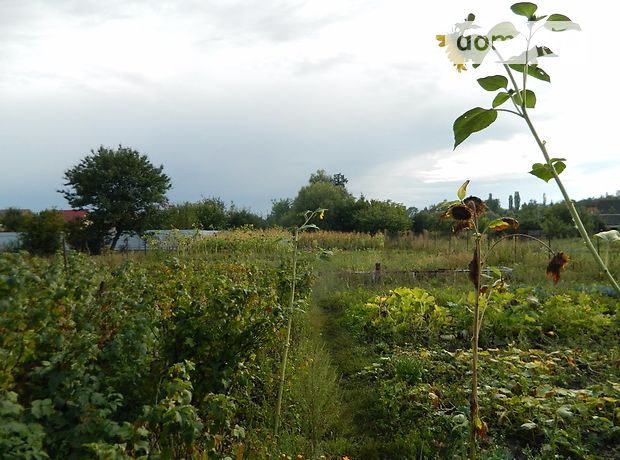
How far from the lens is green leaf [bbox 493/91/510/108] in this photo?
786mm

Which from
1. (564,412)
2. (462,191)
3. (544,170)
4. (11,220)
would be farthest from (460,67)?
(11,220)

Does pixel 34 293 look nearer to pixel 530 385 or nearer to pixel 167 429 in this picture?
pixel 167 429

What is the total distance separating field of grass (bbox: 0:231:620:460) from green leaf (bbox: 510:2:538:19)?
133 centimetres

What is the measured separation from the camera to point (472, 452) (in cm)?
212

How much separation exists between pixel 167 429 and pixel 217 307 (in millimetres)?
1014

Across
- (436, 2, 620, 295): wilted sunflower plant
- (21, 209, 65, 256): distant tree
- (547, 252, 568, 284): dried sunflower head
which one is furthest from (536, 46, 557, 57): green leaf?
(21, 209, 65, 256): distant tree

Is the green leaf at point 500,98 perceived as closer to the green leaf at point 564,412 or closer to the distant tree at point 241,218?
the green leaf at point 564,412

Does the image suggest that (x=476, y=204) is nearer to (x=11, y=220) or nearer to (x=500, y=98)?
(x=500, y=98)

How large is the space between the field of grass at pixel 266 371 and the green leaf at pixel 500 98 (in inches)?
48.5

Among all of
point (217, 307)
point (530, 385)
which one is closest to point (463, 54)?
point (217, 307)

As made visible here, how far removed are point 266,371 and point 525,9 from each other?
11.4ft

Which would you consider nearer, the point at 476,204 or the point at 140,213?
the point at 476,204

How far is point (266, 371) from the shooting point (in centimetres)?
386

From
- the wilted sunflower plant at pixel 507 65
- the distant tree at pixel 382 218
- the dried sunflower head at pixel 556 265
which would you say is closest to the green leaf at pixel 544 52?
the wilted sunflower plant at pixel 507 65
